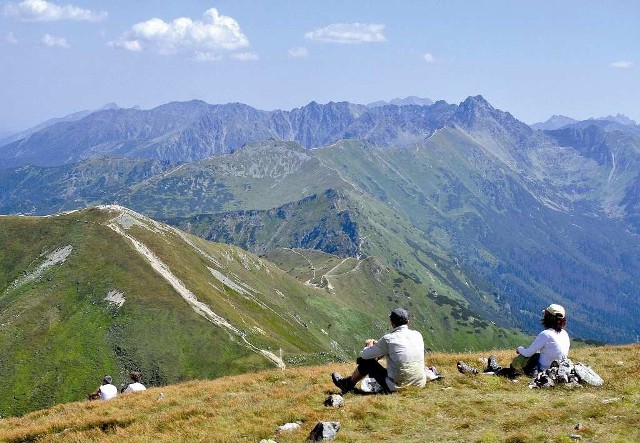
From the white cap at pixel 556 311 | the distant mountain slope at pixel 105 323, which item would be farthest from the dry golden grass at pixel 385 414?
the distant mountain slope at pixel 105 323

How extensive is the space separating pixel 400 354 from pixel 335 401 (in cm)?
335

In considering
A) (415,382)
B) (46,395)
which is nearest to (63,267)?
(46,395)

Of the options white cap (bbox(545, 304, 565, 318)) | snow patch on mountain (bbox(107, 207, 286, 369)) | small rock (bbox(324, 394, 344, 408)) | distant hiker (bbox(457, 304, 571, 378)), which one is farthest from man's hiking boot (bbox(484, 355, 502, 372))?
snow patch on mountain (bbox(107, 207, 286, 369))

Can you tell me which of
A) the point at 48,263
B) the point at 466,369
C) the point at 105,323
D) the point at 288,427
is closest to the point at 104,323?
the point at 105,323

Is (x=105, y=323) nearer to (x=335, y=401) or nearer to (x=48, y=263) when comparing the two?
(x=48, y=263)

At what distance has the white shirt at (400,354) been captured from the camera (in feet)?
70.9

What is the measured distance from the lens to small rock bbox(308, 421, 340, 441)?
714 inches

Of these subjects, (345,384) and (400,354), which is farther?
(345,384)

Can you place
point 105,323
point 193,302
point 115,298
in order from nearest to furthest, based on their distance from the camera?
point 105,323 → point 115,298 → point 193,302

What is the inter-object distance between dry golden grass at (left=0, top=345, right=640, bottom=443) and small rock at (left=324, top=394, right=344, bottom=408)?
0.32 meters

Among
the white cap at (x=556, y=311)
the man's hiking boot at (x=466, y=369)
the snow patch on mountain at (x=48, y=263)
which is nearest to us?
the white cap at (x=556, y=311)

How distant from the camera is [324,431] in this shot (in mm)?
18188

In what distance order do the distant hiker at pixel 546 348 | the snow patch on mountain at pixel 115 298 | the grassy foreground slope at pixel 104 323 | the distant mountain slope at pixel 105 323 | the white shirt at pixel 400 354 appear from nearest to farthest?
1. the white shirt at pixel 400 354
2. the distant hiker at pixel 546 348
3. the grassy foreground slope at pixel 104 323
4. the distant mountain slope at pixel 105 323
5. the snow patch on mountain at pixel 115 298

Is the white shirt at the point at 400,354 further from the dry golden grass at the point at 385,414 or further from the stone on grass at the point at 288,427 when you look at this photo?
the stone on grass at the point at 288,427
